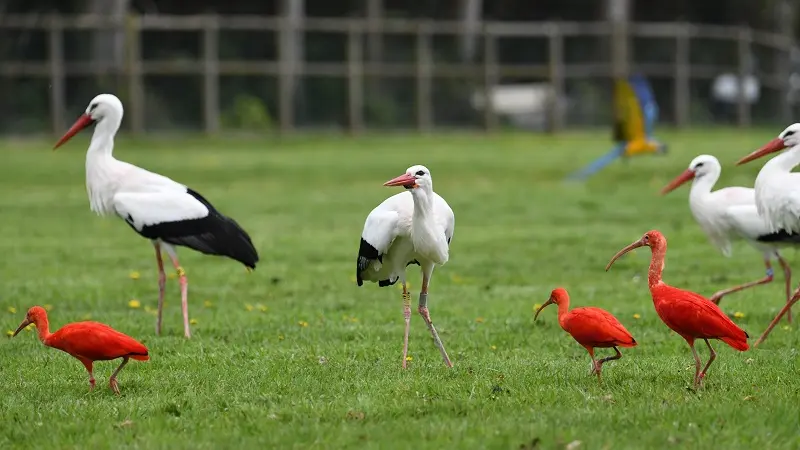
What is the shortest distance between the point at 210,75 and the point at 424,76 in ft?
17.5

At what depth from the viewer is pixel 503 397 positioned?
716cm

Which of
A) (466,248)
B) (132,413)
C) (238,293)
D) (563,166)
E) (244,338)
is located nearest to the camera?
(132,413)

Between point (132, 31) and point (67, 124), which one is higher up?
point (132, 31)

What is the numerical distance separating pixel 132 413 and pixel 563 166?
19.0 metres

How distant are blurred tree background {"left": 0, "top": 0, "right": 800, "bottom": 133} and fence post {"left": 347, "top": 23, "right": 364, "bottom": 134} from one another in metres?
0.27

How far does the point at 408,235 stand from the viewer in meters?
8.43

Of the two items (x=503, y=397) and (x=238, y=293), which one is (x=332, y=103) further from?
(x=503, y=397)

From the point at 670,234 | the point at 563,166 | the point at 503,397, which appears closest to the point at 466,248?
the point at 670,234

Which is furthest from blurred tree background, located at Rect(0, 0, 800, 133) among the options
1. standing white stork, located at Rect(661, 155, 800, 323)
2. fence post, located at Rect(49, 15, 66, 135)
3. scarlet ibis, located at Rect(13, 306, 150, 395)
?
scarlet ibis, located at Rect(13, 306, 150, 395)

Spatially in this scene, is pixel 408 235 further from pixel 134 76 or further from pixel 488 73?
pixel 488 73

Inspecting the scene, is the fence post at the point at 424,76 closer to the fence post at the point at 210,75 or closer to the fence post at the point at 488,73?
the fence post at the point at 488,73

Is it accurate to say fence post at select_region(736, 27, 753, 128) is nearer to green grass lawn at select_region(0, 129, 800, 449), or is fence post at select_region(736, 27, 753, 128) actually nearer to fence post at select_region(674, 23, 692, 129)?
fence post at select_region(674, 23, 692, 129)

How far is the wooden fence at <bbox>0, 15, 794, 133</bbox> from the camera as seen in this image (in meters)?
31.2

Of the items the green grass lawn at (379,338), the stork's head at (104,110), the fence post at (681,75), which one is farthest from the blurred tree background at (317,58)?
the stork's head at (104,110)
